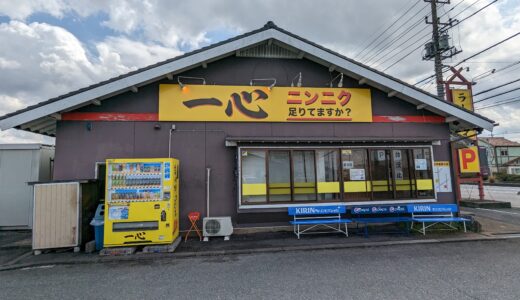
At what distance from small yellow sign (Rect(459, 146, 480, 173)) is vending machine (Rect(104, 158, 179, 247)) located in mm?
12034

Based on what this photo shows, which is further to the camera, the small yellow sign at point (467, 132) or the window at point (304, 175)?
the small yellow sign at point (467, 132)

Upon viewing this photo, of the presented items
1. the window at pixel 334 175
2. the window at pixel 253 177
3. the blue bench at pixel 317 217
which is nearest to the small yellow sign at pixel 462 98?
the window at pixel 334 175

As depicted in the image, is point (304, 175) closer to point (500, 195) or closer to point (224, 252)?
point (224, 252)

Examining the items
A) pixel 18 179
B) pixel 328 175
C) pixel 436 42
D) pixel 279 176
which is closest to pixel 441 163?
pixel 328 175

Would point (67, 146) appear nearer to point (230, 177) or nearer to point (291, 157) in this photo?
point (230, 177)

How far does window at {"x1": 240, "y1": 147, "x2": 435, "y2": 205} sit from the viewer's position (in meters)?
7.84

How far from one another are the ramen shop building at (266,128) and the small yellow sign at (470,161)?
3.61 m

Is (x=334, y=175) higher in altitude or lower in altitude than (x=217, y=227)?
higher

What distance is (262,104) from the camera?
8086 millimetres

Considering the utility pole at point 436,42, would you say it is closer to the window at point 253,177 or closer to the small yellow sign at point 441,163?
the small yellow sign at point 441,163

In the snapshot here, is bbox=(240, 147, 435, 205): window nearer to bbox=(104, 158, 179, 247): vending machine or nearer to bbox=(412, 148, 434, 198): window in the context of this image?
bbox=(412, 148, 434, 198): window

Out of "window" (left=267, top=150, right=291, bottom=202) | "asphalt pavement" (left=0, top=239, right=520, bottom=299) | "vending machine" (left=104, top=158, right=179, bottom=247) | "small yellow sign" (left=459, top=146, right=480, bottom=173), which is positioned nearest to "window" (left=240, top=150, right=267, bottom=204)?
"window" (left=267, top=150, right=291, bottom=202)

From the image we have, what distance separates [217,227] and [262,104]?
146 inches

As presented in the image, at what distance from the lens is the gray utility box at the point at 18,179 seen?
854 cm
